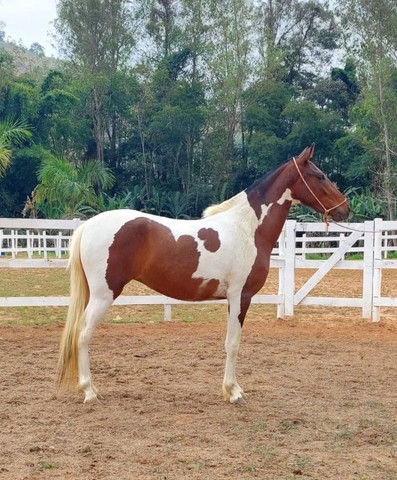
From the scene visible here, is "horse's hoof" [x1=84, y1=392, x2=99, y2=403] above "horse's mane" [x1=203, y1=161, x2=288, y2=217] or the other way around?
the other way around

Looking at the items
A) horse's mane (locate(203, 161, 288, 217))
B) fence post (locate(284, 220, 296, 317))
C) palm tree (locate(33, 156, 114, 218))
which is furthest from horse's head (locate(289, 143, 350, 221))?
palm tree (locate(33, 156, 114, 218))

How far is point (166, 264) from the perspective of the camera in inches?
231

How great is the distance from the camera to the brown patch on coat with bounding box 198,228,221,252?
5.89 m

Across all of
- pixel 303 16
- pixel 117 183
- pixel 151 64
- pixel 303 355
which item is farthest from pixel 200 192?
pixel 303 355

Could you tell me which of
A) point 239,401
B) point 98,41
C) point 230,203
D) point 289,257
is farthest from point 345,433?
point 98,41

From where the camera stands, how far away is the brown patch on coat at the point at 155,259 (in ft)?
19.0

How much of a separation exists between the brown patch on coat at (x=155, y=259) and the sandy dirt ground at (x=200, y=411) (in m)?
0.96

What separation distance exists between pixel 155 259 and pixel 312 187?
5.38 ft

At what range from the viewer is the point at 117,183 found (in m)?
40.3

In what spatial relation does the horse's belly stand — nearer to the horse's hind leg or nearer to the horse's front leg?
the horse's front leg

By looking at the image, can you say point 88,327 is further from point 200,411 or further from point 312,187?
point 312,187

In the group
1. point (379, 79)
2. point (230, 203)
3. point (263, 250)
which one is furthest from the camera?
point (379, 79)

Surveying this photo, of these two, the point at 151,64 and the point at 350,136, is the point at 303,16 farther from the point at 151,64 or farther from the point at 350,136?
the point at 350,136

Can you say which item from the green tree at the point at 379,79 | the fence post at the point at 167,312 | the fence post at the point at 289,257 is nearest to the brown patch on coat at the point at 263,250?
the fence post at the point at 289,257
